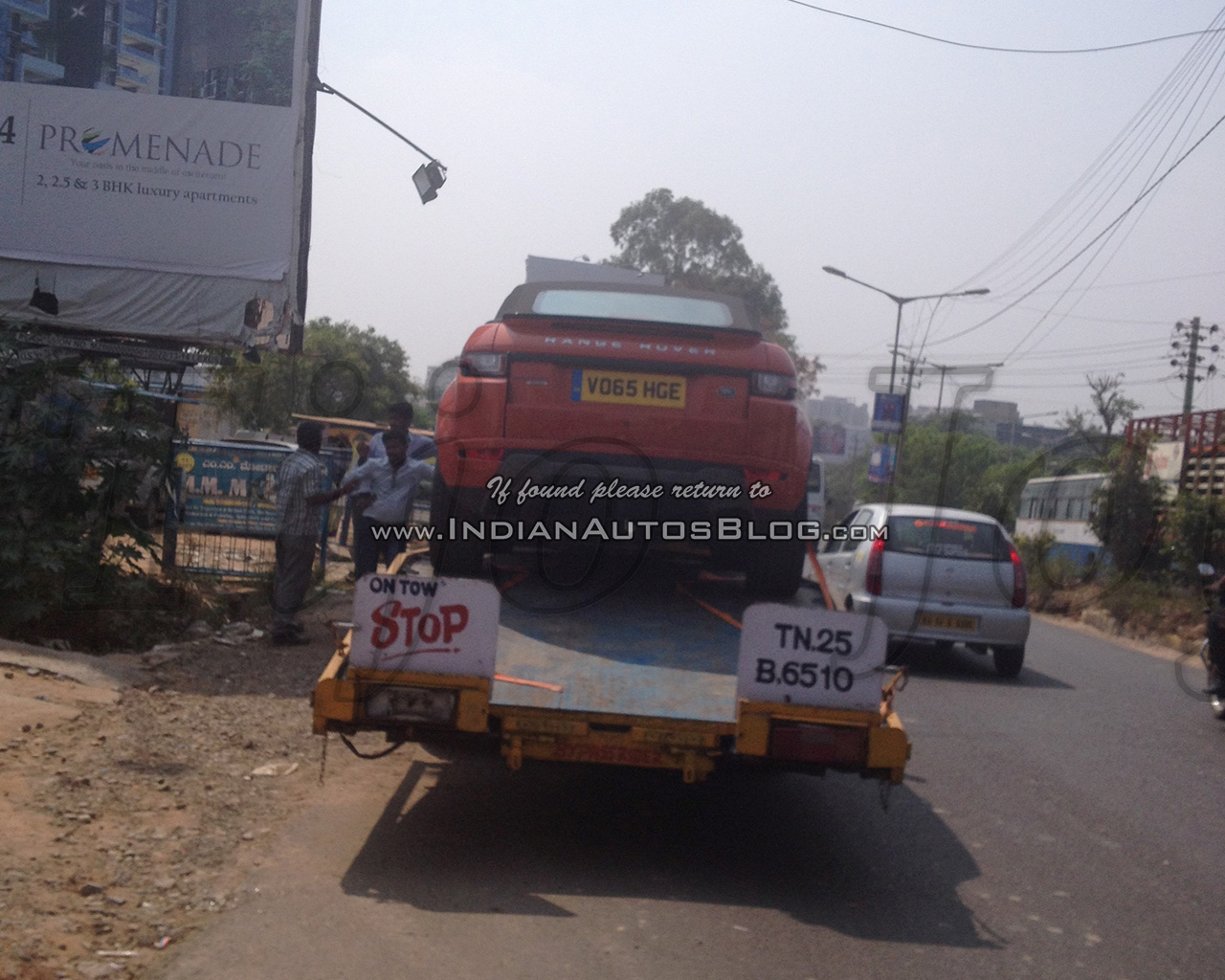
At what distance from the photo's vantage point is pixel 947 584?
31.7 feet

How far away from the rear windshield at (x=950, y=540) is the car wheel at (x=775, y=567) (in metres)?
4.27

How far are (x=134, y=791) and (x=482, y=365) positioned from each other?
239 cm

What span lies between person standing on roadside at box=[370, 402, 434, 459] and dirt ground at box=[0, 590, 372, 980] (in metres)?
1.61

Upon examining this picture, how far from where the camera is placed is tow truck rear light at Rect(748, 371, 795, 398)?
529cm

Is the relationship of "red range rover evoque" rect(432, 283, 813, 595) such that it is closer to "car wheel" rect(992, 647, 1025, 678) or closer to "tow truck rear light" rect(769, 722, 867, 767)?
"tow truck rear light" rect(769, 722, 867, 767)

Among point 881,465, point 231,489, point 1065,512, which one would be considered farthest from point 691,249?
point 231,489

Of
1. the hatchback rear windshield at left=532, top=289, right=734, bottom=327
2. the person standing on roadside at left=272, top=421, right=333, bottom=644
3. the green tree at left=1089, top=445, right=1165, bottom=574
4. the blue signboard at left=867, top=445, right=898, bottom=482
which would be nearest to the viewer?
the hatchback rear windshield at left=532, top=289, right=734, bottom=327

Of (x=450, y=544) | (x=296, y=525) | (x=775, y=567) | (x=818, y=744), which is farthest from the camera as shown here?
(x=296, y=525)

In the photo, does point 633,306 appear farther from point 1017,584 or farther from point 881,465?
point 881,465

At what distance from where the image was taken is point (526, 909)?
3.80 metres

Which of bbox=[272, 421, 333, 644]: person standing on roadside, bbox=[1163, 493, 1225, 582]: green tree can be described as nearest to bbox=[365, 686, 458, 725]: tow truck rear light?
bbox=[272, 421, 333, 644]: person standing on roadside

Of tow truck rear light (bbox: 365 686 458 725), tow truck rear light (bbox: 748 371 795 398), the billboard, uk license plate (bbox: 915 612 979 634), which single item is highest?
the billboard

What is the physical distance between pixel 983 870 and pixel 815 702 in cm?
121

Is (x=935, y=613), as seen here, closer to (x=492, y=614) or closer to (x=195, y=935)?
(x=492, y=614)
